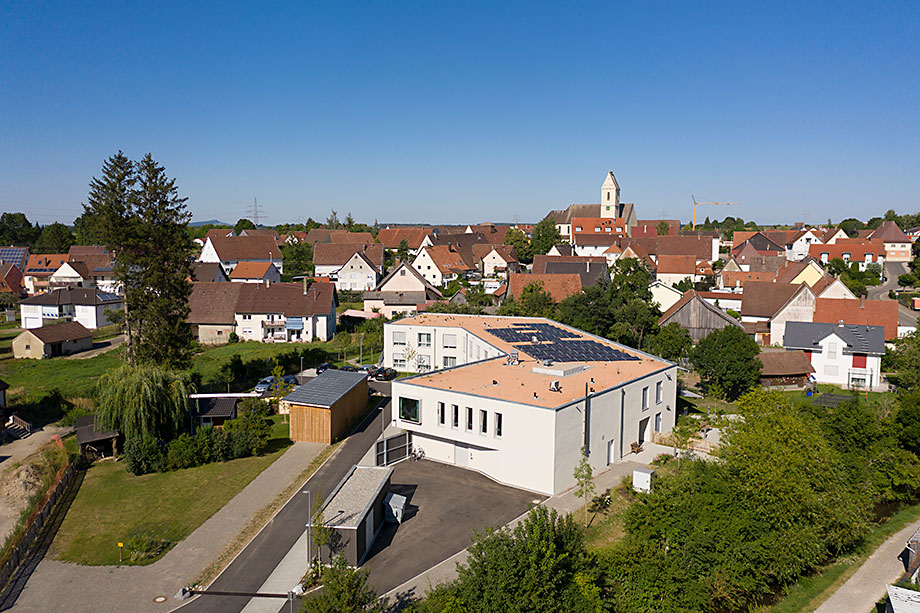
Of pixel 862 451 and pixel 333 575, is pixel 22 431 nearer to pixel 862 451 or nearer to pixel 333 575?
pixel 333 575

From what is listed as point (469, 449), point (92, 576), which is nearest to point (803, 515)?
point (469, 449)

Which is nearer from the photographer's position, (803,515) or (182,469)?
(803,515)

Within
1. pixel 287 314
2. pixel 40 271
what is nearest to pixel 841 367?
pixel 287 314

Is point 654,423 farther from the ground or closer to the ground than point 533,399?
closer to the ground

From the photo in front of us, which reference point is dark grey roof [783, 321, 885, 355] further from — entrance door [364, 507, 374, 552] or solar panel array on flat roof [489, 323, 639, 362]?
entrance door [364, 507, 374, 552]

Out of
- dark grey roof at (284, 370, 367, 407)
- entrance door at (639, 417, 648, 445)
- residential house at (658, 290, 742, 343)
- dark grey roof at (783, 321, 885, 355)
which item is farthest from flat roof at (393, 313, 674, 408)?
dark grey roof at (783, 321, 885, 355)

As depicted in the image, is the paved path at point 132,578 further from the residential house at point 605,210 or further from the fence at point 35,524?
the residential house at point 605,210
